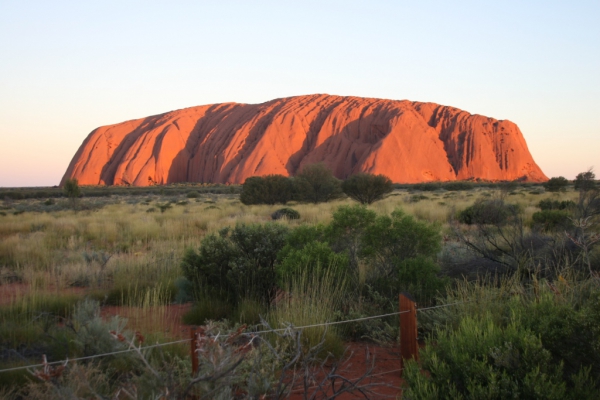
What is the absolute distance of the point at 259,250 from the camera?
6.65 meters

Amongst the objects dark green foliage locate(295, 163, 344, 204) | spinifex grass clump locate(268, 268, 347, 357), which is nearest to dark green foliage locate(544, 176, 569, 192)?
dark green foliage locate(295, 163, 344, 204)

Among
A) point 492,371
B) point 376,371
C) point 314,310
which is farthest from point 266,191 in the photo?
point 492,371

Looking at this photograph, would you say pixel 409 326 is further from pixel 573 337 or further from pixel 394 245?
pixel 394 245

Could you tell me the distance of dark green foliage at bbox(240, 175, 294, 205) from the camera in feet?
85.0

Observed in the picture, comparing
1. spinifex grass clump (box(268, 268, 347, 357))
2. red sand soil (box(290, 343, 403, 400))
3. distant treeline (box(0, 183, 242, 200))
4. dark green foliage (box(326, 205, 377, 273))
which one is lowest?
red sand soil (box(290, 343, 403, 400))

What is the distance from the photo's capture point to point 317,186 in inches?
1130

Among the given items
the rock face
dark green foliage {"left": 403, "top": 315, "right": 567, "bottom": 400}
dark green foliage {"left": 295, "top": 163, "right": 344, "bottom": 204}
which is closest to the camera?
dark green foliage {"left": 403, "top": 315, "right": 567, "bottom": 400}

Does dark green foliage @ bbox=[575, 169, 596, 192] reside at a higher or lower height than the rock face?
lower

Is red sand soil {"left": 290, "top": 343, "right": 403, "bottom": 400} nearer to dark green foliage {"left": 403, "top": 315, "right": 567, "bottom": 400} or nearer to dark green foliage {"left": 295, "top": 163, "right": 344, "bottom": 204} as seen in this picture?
dark green foliage {"left": 403, "top": 315, "right": 567, "bottom": 400}

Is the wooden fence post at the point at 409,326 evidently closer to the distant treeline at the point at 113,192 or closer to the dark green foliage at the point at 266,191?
the dark green foliage at the point at 266,191

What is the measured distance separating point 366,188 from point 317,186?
3.39m

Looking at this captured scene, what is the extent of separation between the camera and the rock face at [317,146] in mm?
75375

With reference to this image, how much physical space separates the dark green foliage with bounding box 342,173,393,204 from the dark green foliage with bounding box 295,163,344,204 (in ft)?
3.99

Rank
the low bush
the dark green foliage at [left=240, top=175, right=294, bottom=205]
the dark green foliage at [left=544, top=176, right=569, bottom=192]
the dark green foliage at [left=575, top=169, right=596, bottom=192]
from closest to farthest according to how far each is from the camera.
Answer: the dark green foliage at [left=575, top=169, right=596, bottom=192], the low bush, the dark green foliage at [left=240, top=175, right=294, bottom=205], the dark green foliage at [left=544, top=176, right=569, bottom=192]
